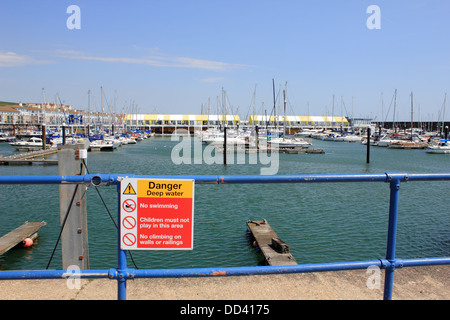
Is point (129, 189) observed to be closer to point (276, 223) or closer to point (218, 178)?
point (218, 178)

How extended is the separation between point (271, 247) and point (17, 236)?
8675 mm

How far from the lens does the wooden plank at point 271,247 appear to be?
1003 cm

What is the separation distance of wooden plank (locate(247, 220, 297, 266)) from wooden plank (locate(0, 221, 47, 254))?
784 cm

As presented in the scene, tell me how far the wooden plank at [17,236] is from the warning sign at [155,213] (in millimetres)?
10332

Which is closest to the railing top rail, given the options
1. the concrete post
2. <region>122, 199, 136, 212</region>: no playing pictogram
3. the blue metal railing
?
the blue metal railing

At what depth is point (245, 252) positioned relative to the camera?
1240cm

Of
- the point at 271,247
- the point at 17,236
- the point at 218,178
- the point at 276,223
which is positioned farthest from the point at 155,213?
the point at 276,223

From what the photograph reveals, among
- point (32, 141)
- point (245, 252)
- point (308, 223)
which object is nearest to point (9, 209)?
point (245, 252)

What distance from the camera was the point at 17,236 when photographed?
12.8 m

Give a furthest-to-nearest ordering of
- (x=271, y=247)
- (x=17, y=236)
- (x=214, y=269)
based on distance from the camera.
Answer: (x=17, y=236), (x=271, y=247), (x=214, y=269)

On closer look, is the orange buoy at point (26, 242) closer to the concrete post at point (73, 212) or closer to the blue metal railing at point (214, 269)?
the concrete post at point (73, 212)
